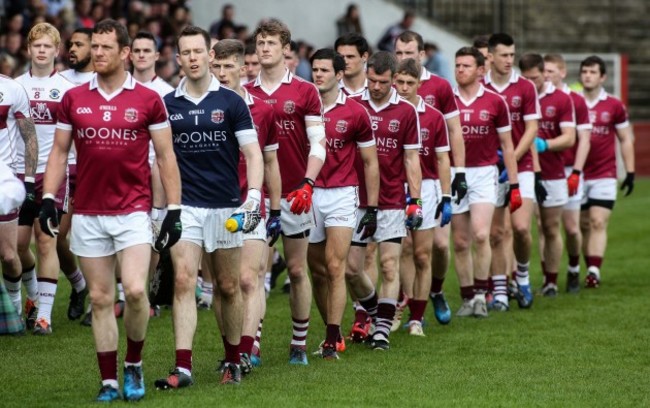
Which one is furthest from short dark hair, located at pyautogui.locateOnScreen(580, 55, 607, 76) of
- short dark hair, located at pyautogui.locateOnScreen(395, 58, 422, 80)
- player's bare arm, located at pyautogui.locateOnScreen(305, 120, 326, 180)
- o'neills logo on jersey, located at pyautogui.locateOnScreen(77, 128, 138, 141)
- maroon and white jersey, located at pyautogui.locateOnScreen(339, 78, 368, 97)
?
o'neills logo on jersey, located at pyautogui.locateOnScreen(77, 128, 138, 141)

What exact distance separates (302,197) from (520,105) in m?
4.90

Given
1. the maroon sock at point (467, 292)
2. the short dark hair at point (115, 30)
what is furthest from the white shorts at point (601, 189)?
the short dark hair at point (115, 30)

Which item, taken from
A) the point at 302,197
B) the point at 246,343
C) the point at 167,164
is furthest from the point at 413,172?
the point at 167,164

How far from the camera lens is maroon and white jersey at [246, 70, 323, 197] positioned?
1062 cm

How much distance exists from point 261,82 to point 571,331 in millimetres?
3939

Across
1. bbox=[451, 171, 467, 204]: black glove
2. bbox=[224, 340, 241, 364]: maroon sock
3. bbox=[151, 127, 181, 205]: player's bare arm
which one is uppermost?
bbox=[151, 127, 181, 205]: player's bare arm

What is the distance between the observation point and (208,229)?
30.8ft

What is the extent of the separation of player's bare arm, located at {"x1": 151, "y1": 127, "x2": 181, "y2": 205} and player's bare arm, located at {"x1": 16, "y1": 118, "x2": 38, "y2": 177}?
2.45 metres

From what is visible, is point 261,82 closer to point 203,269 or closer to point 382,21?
point 203,269

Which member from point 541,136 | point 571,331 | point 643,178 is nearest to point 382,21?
point 643,178

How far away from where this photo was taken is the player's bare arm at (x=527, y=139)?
14211mm

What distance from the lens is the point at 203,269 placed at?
46.0 feet

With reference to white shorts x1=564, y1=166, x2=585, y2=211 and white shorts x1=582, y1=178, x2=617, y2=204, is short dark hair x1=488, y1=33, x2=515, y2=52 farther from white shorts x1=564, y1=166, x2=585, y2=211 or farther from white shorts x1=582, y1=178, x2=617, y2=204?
white shorts x1=582, y1=178, x2=617, y2=204

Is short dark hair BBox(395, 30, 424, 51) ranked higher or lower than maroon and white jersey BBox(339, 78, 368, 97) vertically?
higher
